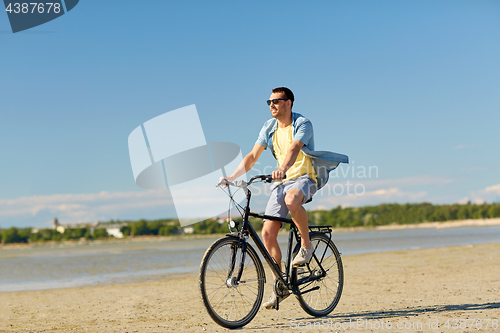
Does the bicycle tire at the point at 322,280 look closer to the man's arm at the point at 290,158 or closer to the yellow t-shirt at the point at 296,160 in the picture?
the yellow t-shirt at the point at 296,160

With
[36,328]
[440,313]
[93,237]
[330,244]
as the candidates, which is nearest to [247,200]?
[330,244]

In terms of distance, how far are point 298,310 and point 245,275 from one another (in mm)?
1543

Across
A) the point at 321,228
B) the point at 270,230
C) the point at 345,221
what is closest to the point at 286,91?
the point at 270,230

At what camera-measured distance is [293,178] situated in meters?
4.88

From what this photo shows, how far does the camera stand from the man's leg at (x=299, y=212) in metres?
4.59

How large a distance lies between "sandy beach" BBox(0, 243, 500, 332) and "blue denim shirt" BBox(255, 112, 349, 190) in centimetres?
150

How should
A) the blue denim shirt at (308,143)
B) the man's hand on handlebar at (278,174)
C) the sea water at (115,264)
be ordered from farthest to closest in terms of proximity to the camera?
the sea water at (115,264)
the blue denim shirt at (308,143)
the man's hand on handlebar at (278,174)

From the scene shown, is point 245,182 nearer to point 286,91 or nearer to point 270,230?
point 270,230

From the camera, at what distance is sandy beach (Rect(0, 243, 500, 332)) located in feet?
14.8

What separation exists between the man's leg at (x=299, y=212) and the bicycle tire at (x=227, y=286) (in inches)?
22.3

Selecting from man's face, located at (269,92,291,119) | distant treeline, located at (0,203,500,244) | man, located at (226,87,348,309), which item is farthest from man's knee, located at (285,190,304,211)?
distant treeline, located at (0,203,500,244)

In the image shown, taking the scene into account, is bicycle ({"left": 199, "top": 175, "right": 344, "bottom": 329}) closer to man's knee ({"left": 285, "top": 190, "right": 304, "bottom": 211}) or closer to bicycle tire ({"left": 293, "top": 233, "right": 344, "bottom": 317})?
bicycle tire ({"left": 293, "top": 233, "right": 344, "bottom": 317})

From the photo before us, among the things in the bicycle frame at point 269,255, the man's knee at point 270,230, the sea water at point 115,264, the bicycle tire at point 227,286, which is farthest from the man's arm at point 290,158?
the sea water at point 115,264

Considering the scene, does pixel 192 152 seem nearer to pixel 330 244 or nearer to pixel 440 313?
pixel 330 244
